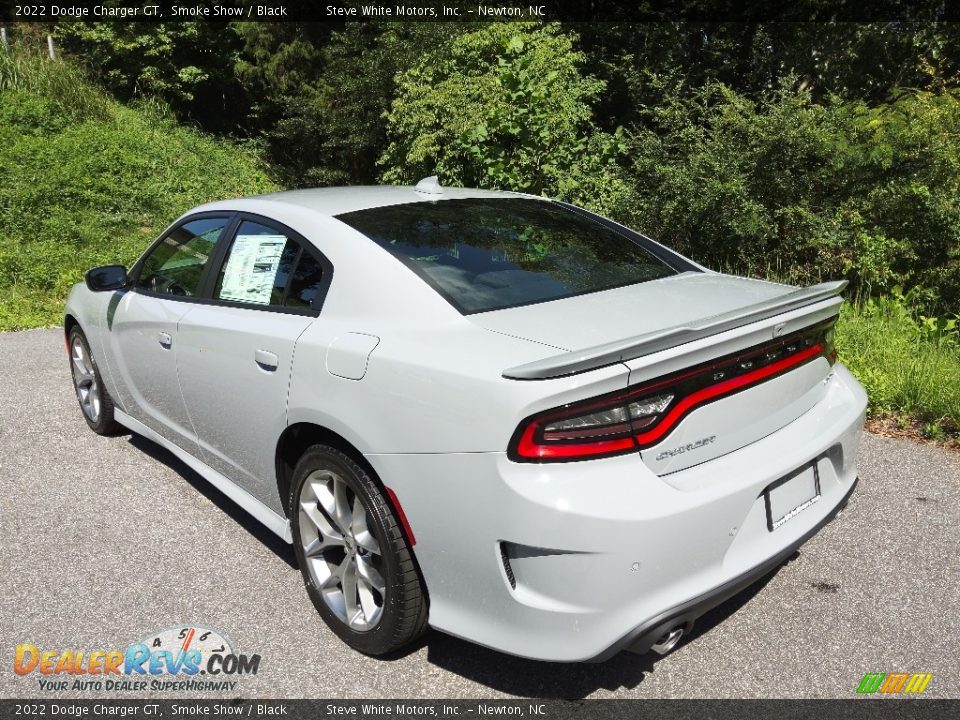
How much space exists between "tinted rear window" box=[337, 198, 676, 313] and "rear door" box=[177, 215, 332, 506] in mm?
319

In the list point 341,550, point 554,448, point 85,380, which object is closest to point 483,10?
point 85,380

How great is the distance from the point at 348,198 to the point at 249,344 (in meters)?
0.82

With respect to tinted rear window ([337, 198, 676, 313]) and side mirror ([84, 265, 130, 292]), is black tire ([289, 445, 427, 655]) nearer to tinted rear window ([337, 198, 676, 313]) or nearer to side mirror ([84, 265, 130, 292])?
tinted rear window ([337, 198, 676, 313])

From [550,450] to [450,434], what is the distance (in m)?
0.29

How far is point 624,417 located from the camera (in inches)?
85.3

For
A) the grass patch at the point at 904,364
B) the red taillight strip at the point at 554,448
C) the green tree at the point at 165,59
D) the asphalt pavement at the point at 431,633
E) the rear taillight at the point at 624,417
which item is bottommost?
the asphalt pavement at the point at 431,633

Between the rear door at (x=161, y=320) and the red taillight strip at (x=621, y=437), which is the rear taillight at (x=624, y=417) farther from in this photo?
the rear door at (x=161, y=320)

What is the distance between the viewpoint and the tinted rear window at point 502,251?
9.20 ft

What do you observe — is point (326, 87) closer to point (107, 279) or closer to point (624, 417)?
point (107, 279)

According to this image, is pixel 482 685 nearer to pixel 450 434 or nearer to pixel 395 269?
pixel 450 434

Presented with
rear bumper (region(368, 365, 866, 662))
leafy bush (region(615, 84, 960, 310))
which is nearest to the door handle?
rear bumper (region(368, 365, 866, 662))

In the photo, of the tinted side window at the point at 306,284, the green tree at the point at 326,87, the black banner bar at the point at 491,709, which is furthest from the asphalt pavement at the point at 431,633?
the green tree at the point at 326,87

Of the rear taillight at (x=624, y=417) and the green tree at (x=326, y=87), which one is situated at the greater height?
the green tree at (x=326, y=87)

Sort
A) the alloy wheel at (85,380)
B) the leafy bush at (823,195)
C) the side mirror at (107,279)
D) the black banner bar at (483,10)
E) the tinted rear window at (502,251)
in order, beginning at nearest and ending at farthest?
the tinted rear window at (502,251), the side mirror at (107,279), the alloy wheel at (85,380), the leafy bush at (823,195), the black banner bar at (483,10)
